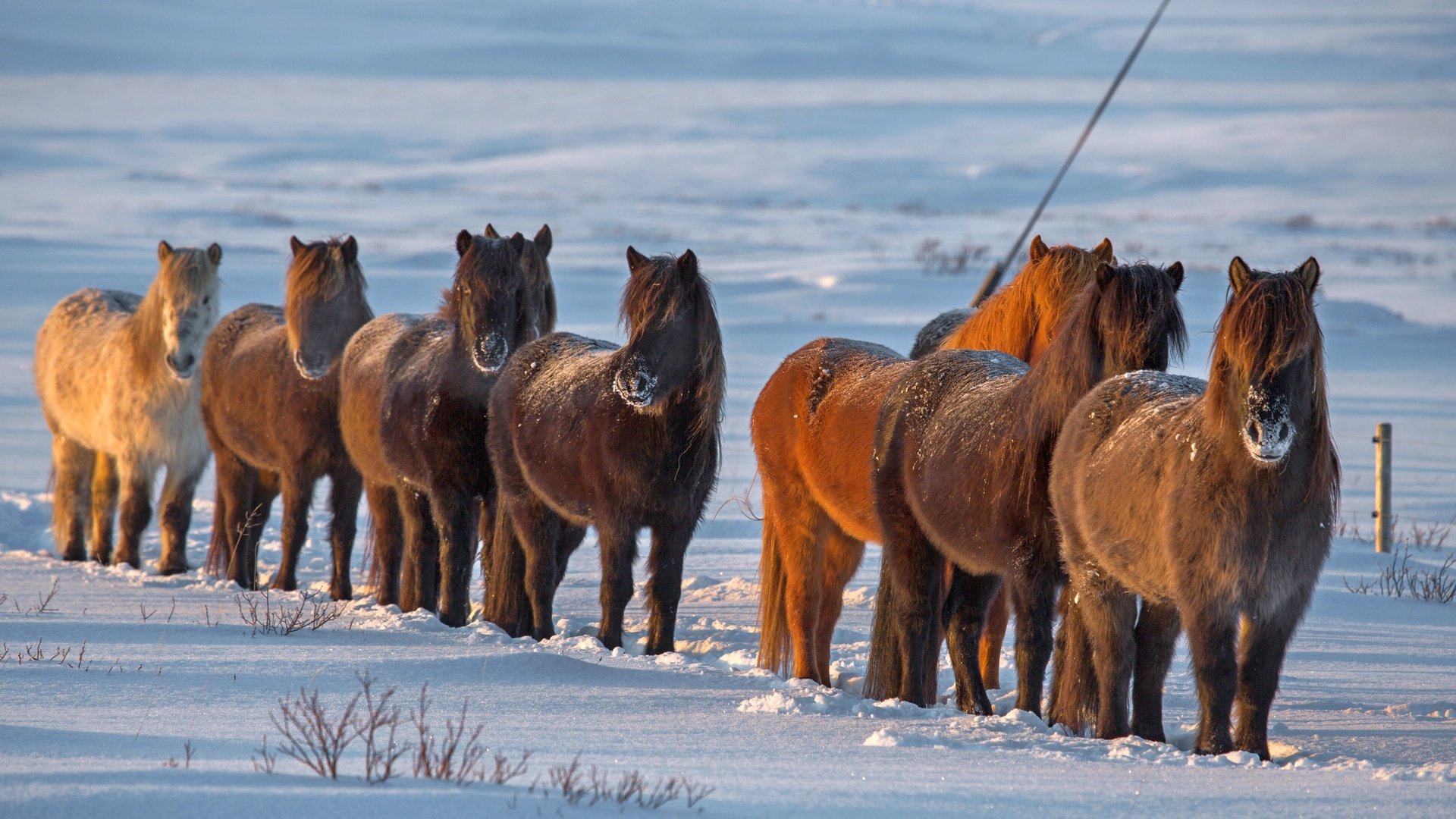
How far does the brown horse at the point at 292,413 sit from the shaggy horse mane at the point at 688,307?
2901 mm

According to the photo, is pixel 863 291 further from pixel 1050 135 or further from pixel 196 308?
pixel 1050 135

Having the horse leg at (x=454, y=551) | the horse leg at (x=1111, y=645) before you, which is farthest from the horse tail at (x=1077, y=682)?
the horse leg at (x=454, y=551)

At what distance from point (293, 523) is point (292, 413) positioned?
69 cm

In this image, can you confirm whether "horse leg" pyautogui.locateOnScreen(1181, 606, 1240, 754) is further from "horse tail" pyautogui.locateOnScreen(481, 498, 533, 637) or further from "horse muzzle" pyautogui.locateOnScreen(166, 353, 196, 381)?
"horse muzzle" pyautogui.locateOnScreen(166, 353, 196, 381)

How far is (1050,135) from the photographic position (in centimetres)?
8006

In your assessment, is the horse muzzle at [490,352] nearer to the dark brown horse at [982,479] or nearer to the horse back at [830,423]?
the horse back at [830,423]

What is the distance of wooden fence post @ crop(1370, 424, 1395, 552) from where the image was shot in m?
9.73

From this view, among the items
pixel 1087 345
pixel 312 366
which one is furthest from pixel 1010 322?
pixel 312 366

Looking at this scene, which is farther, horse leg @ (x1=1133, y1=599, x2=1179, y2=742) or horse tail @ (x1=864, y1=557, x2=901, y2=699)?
horse tail @ (x1=864, y1=557, x2=901, y2=699)

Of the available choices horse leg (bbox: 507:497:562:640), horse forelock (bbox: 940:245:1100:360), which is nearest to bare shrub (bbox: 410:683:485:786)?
horse leg (bbox: 507:497:562:640)

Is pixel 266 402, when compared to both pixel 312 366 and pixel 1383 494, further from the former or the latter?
pixel 1383 494

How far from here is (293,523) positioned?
913 cm

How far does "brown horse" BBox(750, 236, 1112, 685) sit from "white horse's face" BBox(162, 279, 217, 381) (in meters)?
4.46

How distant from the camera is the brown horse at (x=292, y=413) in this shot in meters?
9.14
